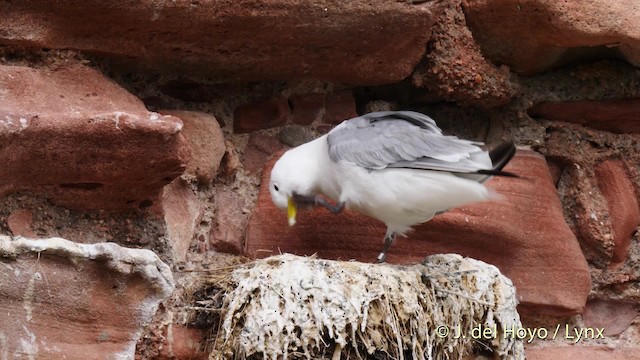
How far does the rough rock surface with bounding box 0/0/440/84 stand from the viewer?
2.15 metres

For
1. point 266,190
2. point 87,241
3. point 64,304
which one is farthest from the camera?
point 266,190

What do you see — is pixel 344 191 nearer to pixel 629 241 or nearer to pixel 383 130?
pixel 383 130

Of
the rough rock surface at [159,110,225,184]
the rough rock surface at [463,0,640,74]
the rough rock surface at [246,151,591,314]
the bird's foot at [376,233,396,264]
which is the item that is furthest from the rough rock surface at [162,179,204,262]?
the rough rock surface at [463,0,640,74]

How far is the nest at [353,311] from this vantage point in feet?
6.77

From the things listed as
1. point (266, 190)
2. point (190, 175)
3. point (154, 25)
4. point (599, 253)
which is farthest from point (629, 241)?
point (154, 25)

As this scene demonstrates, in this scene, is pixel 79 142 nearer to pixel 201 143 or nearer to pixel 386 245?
pixel 201 143

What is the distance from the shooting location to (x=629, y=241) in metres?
2.63

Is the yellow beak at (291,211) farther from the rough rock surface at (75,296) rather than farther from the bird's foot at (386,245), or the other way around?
the rough rock surface at (75,296)

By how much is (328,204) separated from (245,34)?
1.51 ft

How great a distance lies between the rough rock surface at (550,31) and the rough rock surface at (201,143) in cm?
64

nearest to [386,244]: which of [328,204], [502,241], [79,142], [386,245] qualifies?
[386,245]

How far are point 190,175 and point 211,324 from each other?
1.21ft

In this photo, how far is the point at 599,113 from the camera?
2.65 metres

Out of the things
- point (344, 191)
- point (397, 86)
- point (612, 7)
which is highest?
point (612, 7)
